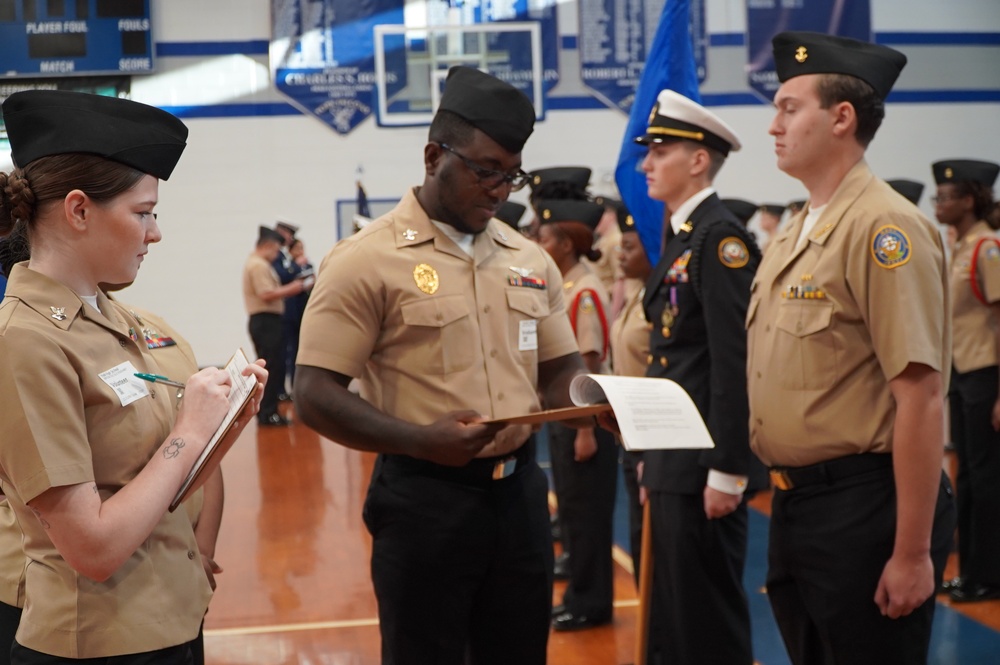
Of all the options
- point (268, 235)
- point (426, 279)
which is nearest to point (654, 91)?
point (426, 279)

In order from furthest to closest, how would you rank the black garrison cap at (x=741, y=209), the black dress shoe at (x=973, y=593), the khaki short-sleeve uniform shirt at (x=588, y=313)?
the black garrison cap at (x=741, y=209) < the khaki short-sleeve uniform shirt at (x=588, y=313) < the black dress shoe at (x=973, y=593)

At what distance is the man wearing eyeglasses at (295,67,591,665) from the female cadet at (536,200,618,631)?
1.76 m

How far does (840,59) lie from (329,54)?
9.37 m

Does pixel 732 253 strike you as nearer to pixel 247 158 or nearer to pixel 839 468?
pixel 839 468

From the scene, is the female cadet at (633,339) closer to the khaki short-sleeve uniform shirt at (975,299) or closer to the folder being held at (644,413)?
the folder being held at (644,413)

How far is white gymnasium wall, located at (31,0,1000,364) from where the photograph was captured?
35.7 feet

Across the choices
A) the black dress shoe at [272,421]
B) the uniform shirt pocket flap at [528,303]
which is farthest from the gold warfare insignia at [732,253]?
the black dress shoe at [272,421]

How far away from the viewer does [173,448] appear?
4.90 ft

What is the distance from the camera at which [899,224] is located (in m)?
2.10

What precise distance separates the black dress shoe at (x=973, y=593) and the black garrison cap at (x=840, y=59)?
270 cm

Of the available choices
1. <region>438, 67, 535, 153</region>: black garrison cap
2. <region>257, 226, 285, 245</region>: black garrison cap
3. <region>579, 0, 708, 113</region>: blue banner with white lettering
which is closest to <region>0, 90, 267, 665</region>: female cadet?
<region>438, 67, 535, 153</region>: black garrison cap

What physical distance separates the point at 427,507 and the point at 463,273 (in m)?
0.52

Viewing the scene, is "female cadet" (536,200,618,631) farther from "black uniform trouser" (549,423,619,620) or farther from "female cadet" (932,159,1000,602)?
"female cadet" (932,159,1000,602)

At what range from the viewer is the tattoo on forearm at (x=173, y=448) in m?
1.49
